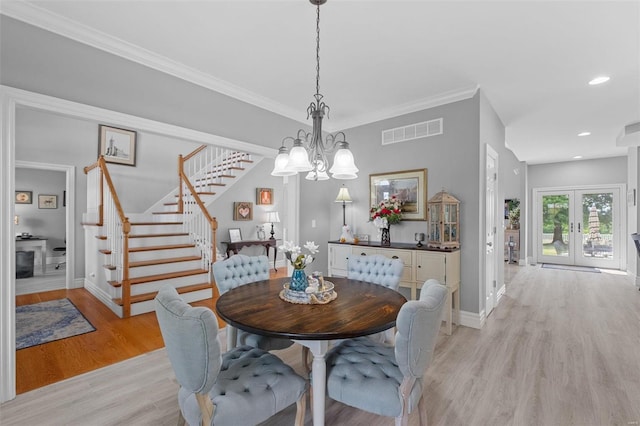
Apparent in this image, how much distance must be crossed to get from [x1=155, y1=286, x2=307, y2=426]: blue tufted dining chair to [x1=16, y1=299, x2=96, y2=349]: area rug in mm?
2707

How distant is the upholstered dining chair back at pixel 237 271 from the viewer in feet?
8.09

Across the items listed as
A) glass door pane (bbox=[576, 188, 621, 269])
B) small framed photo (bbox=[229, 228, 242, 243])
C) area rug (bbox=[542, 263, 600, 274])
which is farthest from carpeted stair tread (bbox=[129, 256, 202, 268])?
glass door pane (bbox=[576, 188, 621, 269])

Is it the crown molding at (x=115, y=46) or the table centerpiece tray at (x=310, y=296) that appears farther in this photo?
the crown molding at (x=115, y=46)

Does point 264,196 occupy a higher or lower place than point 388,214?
higher

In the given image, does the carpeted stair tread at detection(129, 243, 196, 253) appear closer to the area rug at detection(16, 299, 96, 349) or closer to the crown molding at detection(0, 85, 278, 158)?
the area rug at detection(16, 299, 96, 349)

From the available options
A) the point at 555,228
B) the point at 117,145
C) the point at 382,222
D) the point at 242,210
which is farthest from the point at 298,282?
the point at 555,228

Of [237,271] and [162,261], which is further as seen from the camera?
[162,261]

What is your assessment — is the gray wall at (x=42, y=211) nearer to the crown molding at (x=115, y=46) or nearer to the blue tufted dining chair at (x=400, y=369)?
the crown molding at (x=115, y=46)

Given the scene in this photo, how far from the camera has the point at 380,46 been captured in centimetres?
262

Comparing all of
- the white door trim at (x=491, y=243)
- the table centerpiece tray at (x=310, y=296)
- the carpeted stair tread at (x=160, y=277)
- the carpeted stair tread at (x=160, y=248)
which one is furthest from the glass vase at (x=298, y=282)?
the carpeted stair tread at (x=160, y=248)

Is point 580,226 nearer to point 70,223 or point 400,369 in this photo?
point 400,369

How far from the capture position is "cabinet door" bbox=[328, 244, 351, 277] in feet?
13.9

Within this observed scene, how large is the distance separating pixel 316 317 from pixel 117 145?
19.0ft

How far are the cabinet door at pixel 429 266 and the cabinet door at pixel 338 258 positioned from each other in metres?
1.01
